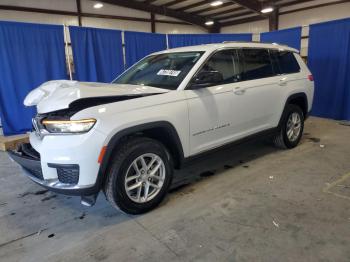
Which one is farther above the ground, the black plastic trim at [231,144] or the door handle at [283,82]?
the door handle at [283,82]

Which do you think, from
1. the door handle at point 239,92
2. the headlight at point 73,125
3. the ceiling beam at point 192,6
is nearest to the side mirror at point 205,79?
the door handle at point 239,92

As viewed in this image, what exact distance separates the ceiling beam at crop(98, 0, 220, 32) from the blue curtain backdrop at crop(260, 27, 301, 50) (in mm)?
6106

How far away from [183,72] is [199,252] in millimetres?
1819

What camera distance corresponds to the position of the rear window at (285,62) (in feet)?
Result: 13.2

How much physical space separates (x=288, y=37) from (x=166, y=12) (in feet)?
22.8

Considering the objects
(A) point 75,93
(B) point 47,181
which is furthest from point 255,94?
(B) point 47,181

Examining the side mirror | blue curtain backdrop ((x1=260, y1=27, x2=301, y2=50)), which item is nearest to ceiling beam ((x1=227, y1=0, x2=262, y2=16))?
blue curtain backdrop ((x1=260, y1=27, x2=301, y2=50))

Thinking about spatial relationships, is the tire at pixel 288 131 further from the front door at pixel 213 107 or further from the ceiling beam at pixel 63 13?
the ceiling beam at pixel 63 13

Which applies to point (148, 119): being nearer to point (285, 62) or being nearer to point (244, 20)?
point (285, 62)

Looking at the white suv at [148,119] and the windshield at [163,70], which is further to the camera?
the windshield at [163,70]

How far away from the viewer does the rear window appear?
4.02 metres

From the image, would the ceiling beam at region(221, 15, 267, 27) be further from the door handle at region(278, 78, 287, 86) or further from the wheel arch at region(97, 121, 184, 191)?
the wheel arch at region(97, 121, 184, 191)

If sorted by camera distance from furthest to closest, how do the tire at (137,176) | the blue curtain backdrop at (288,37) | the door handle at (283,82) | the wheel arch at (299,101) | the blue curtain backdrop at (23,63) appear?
the blue curtain backdrop at (288,37)
the blue curtain backdrop at (23,63)
the wheel arch at (299,101)
the door handle at (283,82)
the tire at (137,176)

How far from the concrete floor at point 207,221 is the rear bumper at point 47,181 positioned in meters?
0.44
